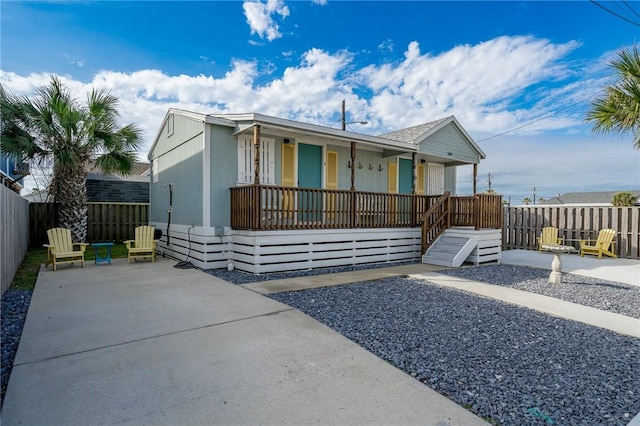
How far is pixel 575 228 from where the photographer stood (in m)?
11.9

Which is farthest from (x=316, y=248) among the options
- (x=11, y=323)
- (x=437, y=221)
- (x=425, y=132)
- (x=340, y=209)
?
(x=425, y=132)

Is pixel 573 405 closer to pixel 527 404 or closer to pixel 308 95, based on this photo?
pixel 527 404

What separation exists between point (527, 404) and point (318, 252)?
584 centimetres

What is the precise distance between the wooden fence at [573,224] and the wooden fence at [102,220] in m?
15.4

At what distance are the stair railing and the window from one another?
4.64 metres

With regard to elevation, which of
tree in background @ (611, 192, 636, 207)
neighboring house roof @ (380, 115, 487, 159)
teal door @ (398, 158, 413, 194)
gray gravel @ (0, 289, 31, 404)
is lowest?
gray gravel @ (0, 289, 31, 404)

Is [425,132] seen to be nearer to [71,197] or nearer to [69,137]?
[69,137]

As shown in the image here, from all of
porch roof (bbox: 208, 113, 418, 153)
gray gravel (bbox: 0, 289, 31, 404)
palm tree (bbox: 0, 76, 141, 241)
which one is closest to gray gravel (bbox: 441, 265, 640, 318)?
porch roof (bbox: 208, 113, 418, 153)

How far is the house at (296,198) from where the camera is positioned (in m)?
7.40

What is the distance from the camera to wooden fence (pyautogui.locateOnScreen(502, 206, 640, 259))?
417 inches

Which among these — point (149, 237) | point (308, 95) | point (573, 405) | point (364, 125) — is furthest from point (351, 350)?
point (364, 125)

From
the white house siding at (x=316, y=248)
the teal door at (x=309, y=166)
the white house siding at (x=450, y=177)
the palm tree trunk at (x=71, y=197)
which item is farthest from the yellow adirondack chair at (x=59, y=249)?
→ the white house siding at (x=450, y=177)

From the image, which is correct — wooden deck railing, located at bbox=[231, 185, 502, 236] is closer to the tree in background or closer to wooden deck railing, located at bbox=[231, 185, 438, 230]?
wooden deck railing, located at bbox=[231, 185, 438, 230]

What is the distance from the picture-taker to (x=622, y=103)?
24.1 ft
